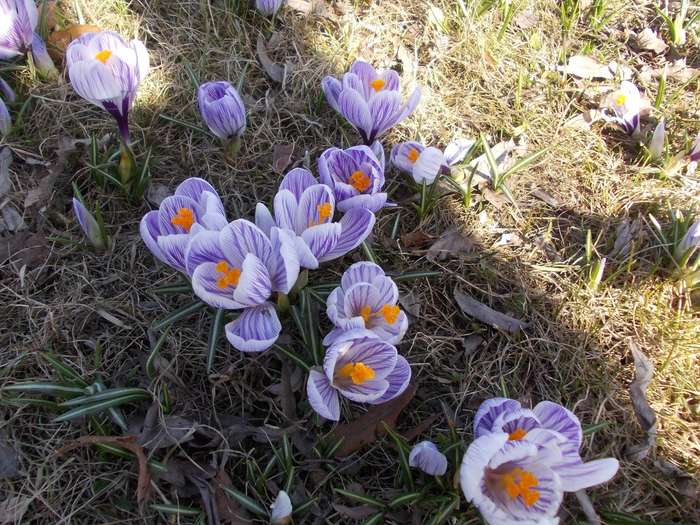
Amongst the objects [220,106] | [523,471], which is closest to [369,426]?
[523,471]

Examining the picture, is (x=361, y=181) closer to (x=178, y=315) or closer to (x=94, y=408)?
(x=178, y=315)

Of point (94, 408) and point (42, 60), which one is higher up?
point (42, 60)

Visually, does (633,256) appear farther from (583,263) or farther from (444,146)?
(444,146)

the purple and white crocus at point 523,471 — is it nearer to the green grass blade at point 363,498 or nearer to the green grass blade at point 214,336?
the green grass blade at point 363,498

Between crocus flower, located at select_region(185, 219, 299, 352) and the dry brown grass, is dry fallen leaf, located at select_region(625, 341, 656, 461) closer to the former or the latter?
the dry brown grass

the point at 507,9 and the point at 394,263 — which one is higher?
the point at 507,9

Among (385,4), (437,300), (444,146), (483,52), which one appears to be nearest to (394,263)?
(437,300)

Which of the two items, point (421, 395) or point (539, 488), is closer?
point (539, 488)
